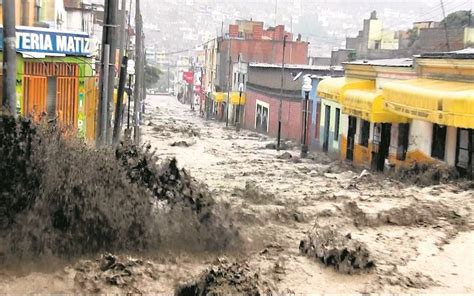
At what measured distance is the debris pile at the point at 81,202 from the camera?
8.05 metres

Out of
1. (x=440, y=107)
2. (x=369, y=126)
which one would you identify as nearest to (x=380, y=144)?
(x=369, y=126)

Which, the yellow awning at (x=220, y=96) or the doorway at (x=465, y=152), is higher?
the doorway at (x=465, y=152)

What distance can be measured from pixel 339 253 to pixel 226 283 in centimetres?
205

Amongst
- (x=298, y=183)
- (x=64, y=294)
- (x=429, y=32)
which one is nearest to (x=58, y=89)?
(x=298, y=183)

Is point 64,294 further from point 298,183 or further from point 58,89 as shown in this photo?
point 58,89

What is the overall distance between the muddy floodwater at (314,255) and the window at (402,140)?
6853mm

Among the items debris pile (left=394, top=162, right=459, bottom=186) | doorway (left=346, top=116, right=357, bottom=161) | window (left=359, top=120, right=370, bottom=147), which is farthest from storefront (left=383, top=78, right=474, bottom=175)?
doorway (left=346, top=116, right=357, bottom=161)

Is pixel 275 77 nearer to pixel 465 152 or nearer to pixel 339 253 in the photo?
pixel 465 152

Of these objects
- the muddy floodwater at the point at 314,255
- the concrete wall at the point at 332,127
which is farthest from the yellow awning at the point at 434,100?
the concrete wall at the point at 332,127

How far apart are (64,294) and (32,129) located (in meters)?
1.94

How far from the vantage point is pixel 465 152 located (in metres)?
20.4

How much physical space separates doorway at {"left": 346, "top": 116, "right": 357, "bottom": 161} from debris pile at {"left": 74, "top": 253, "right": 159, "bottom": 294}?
23544 millimetres

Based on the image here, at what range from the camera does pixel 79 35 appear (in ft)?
77.6

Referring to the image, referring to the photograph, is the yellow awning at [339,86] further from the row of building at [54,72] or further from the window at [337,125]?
the row of building at [54,72]
